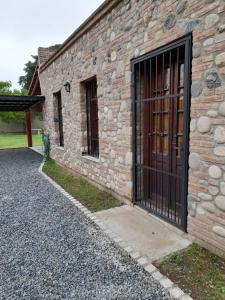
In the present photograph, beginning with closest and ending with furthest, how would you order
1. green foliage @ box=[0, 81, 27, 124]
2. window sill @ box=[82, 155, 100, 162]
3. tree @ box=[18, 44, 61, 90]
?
window sill @ box=[82, 155, 100, 162] → green foliage @ box=[0, 81, 27, 124] → tree @ box=[18, 44, 61, 90]

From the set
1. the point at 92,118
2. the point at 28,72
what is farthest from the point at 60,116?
the point at 28,72

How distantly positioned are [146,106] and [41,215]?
8.06 feet

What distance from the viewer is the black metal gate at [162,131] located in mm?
2788

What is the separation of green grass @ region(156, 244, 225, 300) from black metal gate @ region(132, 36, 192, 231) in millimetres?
469

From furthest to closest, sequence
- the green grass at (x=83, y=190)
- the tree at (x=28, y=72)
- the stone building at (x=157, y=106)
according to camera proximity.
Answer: the tree at (x=28, y=72)
the green grass at (x=83, y=190)
the stone building at (x=157, y=106)

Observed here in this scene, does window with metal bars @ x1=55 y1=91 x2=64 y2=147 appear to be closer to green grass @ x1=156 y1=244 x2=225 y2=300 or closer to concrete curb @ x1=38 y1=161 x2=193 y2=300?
concrete curb @ x1=38 y1=161 x2=193 y2=300

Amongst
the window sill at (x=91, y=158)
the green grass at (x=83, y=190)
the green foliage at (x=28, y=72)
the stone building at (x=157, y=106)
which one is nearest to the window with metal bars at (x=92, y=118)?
the stone building at (x=157, y=106)

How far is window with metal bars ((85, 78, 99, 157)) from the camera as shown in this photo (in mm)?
5398

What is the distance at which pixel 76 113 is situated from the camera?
5.87 metres

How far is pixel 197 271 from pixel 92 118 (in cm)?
411

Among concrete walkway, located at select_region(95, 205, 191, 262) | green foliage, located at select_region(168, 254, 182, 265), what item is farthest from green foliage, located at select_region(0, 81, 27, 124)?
green foliage, located at select_region(168, 254, 182, 265)

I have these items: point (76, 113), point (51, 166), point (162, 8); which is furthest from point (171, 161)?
point (51, 166)

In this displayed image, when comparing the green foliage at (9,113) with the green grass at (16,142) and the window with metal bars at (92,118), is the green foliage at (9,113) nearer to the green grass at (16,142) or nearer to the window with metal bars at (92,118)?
the green grass at (16,142)

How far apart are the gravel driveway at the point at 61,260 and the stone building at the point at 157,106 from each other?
0.94 meters
